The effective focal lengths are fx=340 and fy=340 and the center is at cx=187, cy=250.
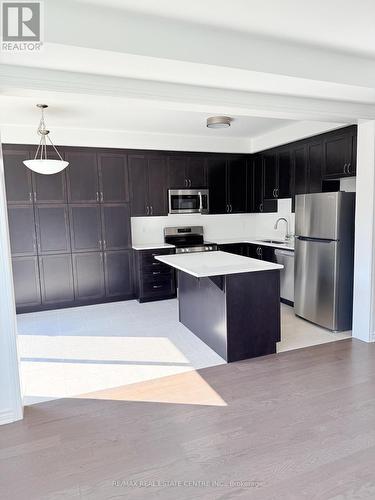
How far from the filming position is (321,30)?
2256mm

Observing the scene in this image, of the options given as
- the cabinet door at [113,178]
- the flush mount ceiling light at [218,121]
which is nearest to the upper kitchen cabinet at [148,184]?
the cabinet door at [113,178]

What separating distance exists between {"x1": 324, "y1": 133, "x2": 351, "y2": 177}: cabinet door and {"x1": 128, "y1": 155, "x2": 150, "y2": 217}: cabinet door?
2.66m

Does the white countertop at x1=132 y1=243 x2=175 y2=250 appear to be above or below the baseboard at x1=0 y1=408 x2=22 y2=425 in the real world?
above

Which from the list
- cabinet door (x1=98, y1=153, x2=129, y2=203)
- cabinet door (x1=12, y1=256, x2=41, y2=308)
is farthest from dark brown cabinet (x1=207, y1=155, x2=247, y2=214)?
cabinet door (x1=12, y1=256, x2=41, y2=308)

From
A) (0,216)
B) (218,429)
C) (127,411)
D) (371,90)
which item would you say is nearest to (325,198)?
(371,90)

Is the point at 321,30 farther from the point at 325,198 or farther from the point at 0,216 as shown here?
the point at 0,216

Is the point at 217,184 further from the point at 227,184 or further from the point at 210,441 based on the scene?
the point at 210,441

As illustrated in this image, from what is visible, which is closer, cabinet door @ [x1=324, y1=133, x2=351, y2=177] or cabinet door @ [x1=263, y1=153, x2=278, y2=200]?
cabinet door @ [x1=324, y1=133, x2=351, y2=177]

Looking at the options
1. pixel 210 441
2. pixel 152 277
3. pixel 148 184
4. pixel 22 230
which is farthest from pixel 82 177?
pixel 210 441

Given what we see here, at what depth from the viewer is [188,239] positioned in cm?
595

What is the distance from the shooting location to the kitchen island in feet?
10.3

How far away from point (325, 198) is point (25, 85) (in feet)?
9.99

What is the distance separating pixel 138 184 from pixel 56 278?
6.20ft

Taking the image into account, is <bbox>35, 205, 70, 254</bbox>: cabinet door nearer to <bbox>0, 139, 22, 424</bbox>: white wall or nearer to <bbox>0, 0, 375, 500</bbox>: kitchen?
<bbox>0, 0, 375, 500</bbox>: kitchen
